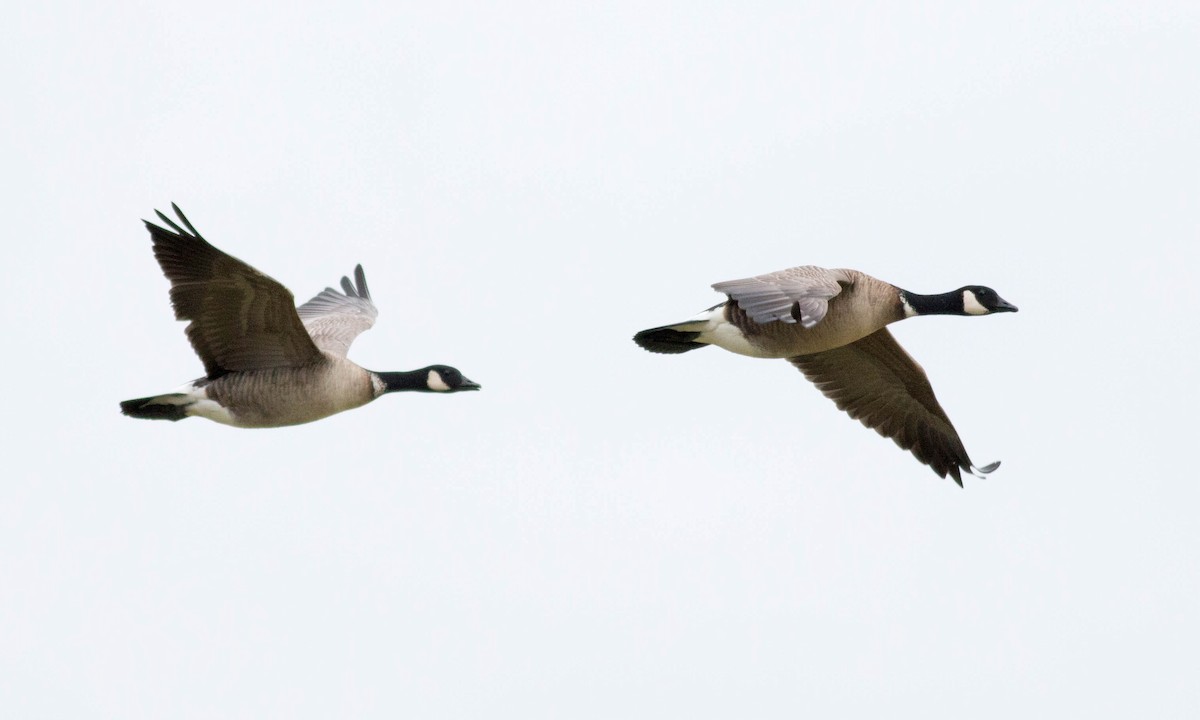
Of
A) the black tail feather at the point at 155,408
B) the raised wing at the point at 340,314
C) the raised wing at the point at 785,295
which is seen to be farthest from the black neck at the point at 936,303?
the black tail feather at the point at 155,408

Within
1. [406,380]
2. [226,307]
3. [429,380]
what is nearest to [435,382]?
[429,380]

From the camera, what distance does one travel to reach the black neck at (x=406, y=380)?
50.4ft

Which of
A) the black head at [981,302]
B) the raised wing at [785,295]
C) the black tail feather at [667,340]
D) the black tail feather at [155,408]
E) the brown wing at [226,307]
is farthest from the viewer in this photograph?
the black head at [981,302]

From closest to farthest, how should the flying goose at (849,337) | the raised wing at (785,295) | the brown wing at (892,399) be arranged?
the raised wing at (785,295)
the flying goose at (849,337)
the brown wing at (892,399)

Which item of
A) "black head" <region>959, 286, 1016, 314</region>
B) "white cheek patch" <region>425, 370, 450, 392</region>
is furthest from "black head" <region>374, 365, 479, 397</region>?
"black head" <region>959, 286, 1016, 314</region>

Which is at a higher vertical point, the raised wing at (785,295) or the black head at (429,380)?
the raised wing at (785,295)

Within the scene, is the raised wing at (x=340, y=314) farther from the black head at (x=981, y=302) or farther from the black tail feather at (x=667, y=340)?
the black head at (x=981, y=302)

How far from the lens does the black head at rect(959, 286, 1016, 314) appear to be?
16.3 meters

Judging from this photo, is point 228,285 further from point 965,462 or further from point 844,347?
point 965,462

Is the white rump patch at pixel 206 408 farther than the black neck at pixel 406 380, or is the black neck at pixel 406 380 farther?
the black neck at pixel 406 380

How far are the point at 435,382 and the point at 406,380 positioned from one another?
0.26 meters

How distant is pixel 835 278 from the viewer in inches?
579

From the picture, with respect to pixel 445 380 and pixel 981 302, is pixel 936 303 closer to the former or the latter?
pixel 981 302

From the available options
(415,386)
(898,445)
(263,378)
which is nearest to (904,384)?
(898,445)
